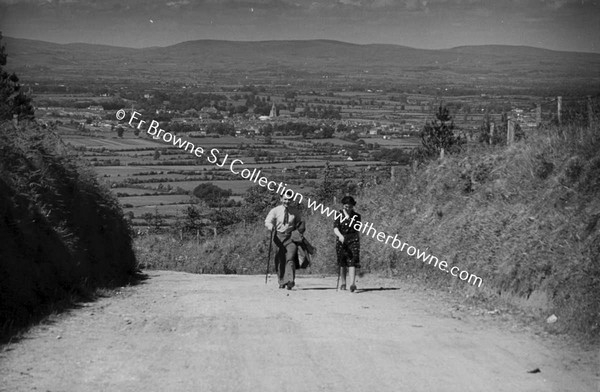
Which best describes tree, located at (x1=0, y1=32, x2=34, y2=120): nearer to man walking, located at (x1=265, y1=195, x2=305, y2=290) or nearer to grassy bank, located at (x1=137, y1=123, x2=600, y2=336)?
grassy bank, located at (x1=137, y1=123, x2=600, y2=336)

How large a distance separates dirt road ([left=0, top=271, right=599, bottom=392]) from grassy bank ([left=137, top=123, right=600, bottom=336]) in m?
1.04

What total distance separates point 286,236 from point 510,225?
13.8 ft

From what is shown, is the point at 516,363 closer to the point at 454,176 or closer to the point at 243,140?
the point at 454,176

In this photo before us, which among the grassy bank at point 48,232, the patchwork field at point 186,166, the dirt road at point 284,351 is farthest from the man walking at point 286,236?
the patchwork field at point 186,166

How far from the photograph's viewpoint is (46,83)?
261 ft

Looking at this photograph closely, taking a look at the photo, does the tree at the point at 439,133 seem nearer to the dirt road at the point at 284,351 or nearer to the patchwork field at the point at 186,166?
the patchwork field at the point at 186,166

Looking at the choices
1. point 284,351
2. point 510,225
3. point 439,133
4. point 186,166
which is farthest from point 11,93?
point 284,351

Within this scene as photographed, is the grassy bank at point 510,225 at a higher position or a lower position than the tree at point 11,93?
lower

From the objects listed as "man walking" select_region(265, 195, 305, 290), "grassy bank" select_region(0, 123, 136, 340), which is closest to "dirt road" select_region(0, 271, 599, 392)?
"grassy bank" select_region(0, 123, 136, 340)

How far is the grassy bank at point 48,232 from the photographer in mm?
12438

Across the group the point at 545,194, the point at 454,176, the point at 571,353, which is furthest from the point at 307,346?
the point at 454,176

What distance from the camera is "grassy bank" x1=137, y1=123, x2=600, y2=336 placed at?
12617 mm

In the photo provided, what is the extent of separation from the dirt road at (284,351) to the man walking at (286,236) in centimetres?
253

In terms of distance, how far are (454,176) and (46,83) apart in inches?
2499
